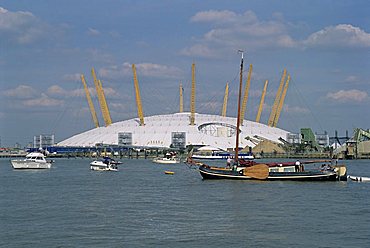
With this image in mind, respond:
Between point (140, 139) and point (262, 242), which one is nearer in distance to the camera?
point (262, 242)

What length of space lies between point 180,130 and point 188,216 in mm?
126513

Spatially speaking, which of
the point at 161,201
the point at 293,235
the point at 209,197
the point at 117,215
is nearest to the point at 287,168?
the point at 209,197

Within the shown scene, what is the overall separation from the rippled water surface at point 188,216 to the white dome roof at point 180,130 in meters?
105

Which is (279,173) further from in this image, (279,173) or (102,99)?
(102,99)

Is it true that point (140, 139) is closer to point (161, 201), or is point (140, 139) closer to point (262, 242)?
point (161, 201)

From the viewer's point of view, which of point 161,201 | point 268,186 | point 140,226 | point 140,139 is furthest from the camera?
point 140,139

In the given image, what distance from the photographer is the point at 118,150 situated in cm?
16088

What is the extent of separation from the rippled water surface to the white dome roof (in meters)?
105

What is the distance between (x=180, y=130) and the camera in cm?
15900

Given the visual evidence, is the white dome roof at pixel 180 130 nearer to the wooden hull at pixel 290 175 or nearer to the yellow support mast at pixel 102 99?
the yellow support mast at pixel 102 99

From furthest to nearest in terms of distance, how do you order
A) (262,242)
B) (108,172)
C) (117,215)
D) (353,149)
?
(353,149) < (108,172) < (117,215) < (262,242)

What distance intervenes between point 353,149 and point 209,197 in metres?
110

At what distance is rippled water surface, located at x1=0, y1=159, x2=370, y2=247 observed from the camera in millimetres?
25859

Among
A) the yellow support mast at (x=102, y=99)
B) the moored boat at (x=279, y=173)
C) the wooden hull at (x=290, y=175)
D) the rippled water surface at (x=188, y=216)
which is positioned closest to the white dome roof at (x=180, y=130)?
the yellow support mast at (x=102, y=99)
